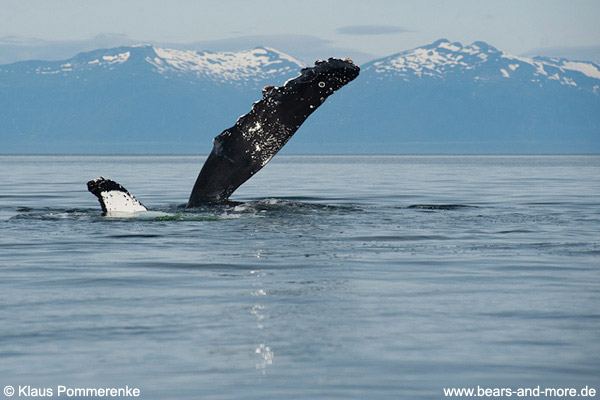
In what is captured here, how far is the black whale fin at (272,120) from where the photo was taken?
9.82 m

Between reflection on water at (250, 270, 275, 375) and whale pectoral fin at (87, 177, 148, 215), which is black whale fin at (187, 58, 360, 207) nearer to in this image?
whale pectoral fin at (87, 177, 148, 215)

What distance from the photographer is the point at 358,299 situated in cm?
638

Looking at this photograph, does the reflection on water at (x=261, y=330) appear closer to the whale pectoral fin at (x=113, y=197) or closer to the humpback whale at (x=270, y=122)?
the humpback whale at (x=270, y=122)

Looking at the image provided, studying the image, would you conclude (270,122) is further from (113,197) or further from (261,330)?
(261,330)

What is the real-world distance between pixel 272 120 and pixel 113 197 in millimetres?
2831

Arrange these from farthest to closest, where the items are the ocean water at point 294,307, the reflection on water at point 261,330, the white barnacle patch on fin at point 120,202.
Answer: the white barnacle patch on fin at point 120,202 → the reflection on water at point 261,330 → the ocean water at point 294,307

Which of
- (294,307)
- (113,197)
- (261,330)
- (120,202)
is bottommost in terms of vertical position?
(120,202)

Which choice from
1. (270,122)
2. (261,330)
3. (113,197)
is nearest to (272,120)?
(270,122)

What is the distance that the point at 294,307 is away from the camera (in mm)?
6055

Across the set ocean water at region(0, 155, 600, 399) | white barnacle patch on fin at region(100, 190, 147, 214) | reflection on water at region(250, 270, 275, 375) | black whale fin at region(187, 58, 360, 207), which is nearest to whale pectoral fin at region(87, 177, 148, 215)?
white barnacle patch on fin at region(100, 190, 147, 214)

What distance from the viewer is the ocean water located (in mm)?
4379

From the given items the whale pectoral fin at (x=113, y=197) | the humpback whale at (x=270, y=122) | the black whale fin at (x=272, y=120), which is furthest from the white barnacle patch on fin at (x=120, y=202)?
the black whale fin at (x=272, y=120)

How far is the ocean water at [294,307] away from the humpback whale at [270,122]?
746 millimetres

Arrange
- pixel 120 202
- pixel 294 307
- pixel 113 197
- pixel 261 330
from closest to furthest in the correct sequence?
pixel 261 330, pixel 294 307, pixel 113 197, pixel 120 202
